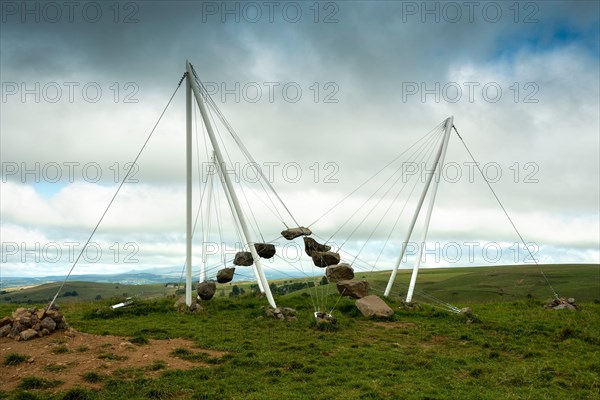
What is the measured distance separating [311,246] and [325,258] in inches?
67.9

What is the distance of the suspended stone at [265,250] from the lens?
38.8 m

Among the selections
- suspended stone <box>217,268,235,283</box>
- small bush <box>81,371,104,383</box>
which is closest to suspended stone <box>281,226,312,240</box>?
suspended stone <box>217,268,235,283</box>

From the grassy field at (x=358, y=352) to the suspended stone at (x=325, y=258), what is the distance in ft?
11.4

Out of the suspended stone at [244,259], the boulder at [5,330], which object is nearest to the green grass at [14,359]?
the boulder at [5,330]

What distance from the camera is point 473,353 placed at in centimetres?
2489

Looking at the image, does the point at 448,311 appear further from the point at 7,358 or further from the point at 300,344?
the point at 7,358

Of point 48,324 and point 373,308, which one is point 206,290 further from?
point 48,324

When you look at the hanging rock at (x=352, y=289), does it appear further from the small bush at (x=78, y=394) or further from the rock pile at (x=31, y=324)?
the small bush at (x=78, y=394)

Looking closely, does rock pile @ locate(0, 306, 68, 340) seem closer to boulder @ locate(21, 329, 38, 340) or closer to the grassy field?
boulder @ locate(21, 329, 38, 340)

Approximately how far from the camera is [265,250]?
38969mm

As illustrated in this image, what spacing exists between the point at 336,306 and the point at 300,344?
12951mm

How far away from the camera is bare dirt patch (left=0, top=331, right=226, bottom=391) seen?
18438 mm

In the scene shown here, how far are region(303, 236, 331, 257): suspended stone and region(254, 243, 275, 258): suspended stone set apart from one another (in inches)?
121

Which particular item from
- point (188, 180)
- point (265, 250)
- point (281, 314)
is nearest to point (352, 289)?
point (265, 250)
